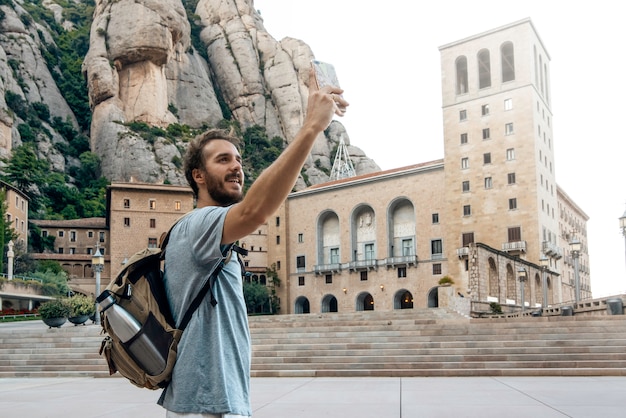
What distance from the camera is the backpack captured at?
7.67 ft

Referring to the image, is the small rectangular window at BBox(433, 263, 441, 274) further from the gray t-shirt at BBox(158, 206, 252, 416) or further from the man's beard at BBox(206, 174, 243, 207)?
the gray t-shirt at BBox(158, 206, 252, 416)

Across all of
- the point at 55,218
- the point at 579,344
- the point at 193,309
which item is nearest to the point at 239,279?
the point at 193,309

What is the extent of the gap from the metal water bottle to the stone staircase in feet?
38.3

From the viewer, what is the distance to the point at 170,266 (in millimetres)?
2436

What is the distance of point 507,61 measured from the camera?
56125mm

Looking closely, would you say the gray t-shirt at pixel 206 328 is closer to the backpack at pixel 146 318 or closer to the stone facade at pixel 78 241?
the backpack at pixel 146 318

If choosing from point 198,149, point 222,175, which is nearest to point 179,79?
point 198,149

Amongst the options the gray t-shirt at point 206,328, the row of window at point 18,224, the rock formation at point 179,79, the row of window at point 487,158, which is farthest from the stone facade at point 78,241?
the gray t-shirt at point 206,328

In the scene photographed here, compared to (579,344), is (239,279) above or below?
above

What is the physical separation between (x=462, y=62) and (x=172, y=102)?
4940 centimetres

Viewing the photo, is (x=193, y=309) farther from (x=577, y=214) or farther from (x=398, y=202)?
(x=577, y=214)

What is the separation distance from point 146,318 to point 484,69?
192ft

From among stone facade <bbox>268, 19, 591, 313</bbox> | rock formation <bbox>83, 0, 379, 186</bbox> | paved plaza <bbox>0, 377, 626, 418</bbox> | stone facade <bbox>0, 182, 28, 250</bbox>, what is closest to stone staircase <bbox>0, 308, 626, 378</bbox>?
paved plaza <bbox>0, 377, 626, 418</bbox>

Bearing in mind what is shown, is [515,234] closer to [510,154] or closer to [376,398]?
[510,154]
